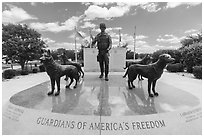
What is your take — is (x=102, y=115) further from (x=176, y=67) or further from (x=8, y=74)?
(x=176, y=67)

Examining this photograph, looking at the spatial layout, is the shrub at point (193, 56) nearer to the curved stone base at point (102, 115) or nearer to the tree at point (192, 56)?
the tree at point (192, 56)

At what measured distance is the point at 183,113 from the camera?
4043mm

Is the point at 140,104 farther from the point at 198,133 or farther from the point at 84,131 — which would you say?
the point at 84,131

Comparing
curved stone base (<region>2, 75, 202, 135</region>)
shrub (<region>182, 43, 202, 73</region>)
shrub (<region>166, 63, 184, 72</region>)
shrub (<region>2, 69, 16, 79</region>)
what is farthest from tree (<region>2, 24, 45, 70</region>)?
shrub (<region>182, 43, 202, 73</region>)

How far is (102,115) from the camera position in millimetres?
3783

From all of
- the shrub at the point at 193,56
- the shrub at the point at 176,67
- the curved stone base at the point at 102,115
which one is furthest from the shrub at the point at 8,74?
the shrub at the point at 193,56

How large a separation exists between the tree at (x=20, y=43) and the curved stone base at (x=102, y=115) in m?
15.6

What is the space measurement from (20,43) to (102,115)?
18650mm

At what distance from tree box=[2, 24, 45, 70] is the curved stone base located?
1559cm

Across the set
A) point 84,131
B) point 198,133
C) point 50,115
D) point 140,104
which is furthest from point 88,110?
point 198,133

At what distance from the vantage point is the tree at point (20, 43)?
706 inches

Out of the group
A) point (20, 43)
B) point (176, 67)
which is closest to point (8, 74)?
point (20, 43)

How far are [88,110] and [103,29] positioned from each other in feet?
15.0

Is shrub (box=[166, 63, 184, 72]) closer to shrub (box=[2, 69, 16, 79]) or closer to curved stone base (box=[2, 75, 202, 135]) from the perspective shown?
curved stone base (box=[2, 75, 202, 135])
